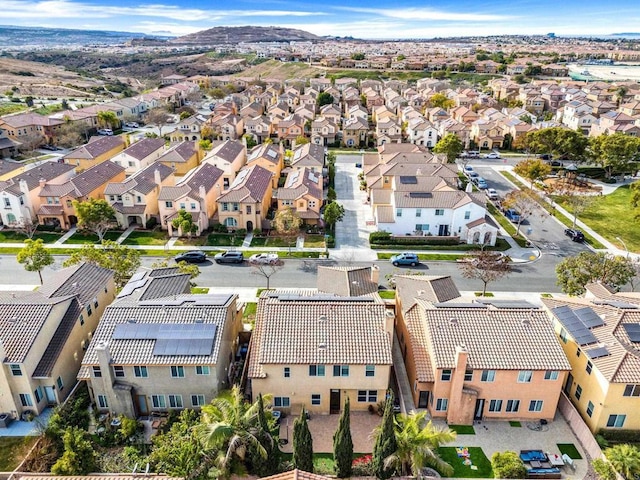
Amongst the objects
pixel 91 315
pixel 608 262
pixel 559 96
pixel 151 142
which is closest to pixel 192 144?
pixel 151 142

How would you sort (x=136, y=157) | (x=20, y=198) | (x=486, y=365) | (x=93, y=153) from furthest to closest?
1. (x=93, y=153)
2. (x=136, y=157)
3. (x=20, y=198)
4. (x=486, y=365)

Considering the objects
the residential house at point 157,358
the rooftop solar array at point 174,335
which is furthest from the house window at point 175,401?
the rooftop solar array at point 174,335

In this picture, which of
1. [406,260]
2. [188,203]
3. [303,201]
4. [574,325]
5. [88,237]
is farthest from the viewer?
[303,201]

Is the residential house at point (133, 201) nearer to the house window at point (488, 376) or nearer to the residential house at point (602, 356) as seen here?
the house window at point (488, 376)

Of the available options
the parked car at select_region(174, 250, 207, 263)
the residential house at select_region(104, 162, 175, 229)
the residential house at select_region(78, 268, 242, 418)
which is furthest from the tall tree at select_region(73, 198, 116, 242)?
the residential house at select_region(78, 268, 242, 418)

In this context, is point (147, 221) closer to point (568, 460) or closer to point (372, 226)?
point (372, 226)

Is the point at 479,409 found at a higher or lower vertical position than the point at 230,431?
lower

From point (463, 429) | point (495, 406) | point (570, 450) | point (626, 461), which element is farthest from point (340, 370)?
point (626, 461)

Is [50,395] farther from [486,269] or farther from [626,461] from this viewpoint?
[486,269]
